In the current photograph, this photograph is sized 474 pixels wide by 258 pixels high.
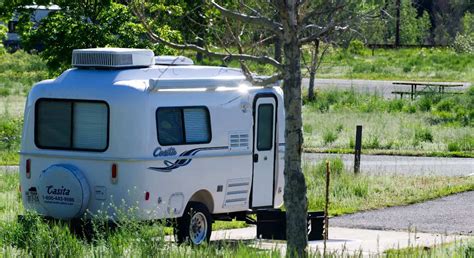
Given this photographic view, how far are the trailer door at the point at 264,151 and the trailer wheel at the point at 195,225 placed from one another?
1173 millimetres

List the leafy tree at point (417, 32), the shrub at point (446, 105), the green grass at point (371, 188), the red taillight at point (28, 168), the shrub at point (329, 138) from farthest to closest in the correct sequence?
the leafy tree at point (417, 32)
the shrub at point (446, 105)
the shrub at point (329, 138)
the green grass at point (371, 188)
the red taillight at point (28, 168)

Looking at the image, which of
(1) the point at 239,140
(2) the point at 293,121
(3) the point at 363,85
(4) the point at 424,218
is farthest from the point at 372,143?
(3) the point at 363,85

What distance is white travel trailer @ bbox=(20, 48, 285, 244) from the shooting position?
13633 mm

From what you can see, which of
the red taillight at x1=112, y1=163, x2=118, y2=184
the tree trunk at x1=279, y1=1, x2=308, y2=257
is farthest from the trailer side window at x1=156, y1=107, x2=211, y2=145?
the tree trunk at x1=279, y1=1, x2=308, y2=257

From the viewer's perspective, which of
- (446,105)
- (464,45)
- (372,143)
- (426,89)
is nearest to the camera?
(372,143)

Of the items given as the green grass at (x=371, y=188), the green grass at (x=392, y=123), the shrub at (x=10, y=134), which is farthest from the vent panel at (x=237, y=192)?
the shrub at (x=10, y=134)

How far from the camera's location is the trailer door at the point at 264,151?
15422 millimetres

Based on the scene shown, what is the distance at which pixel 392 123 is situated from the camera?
107 feet

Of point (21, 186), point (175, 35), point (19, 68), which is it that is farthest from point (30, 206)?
point (19, 68)

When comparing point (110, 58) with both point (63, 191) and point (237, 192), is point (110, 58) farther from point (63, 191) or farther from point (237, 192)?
point (237, 192)

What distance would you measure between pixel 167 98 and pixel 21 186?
Answer: 2.27m

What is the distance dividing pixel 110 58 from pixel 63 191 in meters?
1.74

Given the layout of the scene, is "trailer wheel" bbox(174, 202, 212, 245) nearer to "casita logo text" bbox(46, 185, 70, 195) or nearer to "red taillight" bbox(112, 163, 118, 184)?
"red taillight" bbox(112, 163, 118, 184)

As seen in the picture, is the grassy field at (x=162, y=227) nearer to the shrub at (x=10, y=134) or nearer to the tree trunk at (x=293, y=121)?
the tree trunk at (x=293, y=121)
